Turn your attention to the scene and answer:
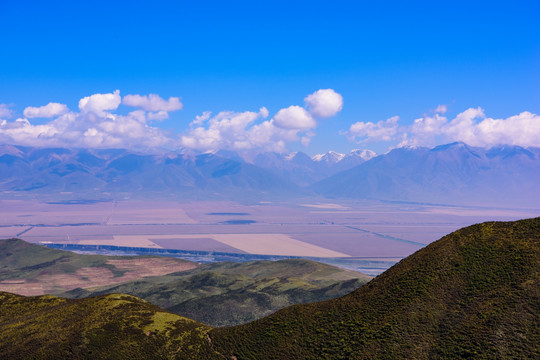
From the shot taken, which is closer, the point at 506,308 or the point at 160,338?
the point at 506,308

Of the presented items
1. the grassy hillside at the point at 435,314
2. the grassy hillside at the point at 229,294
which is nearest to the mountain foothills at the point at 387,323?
the grassy hillside at the point at 435,314

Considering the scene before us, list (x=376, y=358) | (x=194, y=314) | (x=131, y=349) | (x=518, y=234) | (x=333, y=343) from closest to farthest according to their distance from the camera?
(x=376, y=358)
(x=333, y=343)
(x=131, y=349)
(x=518, y=234)
(x=194, y=314)

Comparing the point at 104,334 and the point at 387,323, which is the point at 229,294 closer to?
the point at 104,334

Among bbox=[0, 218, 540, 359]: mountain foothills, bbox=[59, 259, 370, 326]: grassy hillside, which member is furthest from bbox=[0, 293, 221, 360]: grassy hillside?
bbox=[59, 259, 370, 326]: grassy hillside

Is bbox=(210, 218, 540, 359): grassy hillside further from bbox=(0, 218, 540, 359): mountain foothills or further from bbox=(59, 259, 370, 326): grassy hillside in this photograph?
bbox=(59, 259, 370, 326): grassy hillside

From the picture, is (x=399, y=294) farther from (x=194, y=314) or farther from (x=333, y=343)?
(x=194, y=314)

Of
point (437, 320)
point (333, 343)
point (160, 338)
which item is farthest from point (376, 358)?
point (160, 338)
